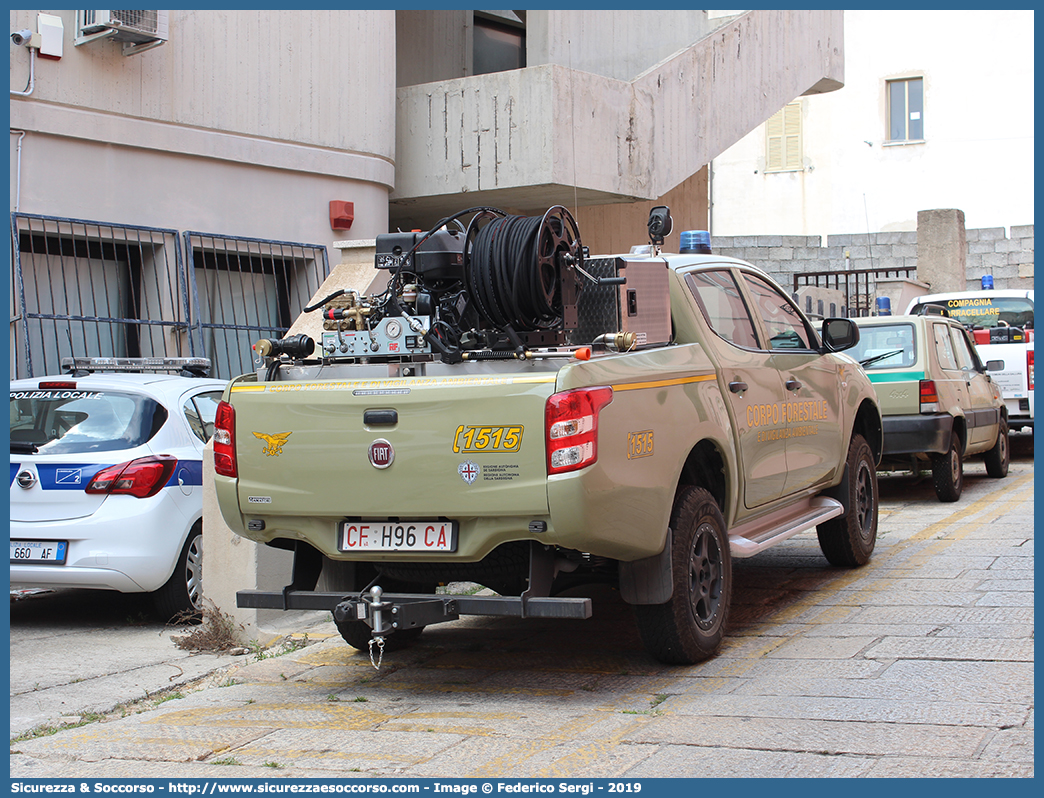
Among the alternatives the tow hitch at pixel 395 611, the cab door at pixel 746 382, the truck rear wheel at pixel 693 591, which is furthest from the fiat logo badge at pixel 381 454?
the cab door at pixel 746 382

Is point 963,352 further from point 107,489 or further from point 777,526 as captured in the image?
point 107,489

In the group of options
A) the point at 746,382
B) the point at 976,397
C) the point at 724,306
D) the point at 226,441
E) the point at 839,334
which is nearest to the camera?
the point at 226,441

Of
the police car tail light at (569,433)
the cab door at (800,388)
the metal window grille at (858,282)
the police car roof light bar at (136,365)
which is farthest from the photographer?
the metal window grille at (858,282)

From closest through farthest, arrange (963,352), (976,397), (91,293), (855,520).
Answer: (855,520) < (91,293) < (976,397) < (963,352)

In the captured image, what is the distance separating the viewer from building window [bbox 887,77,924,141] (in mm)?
31922

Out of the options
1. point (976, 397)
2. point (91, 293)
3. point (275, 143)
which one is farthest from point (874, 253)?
point (91, 293)

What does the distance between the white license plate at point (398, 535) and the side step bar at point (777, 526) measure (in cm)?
166

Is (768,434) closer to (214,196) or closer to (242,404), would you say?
(242,404)

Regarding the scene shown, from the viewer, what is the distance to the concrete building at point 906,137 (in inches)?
1214

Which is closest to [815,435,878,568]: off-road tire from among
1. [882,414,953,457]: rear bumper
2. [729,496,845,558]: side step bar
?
[729,496,845,558]: side step bar

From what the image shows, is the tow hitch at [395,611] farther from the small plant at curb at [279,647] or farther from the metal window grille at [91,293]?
the metal window grille at [91,293]

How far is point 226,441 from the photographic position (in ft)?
18.2

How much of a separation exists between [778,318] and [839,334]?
45cm

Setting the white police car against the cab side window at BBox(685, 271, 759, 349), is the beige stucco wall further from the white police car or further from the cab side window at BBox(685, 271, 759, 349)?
the cab side window at BBox(685, 271, 759, 349)
